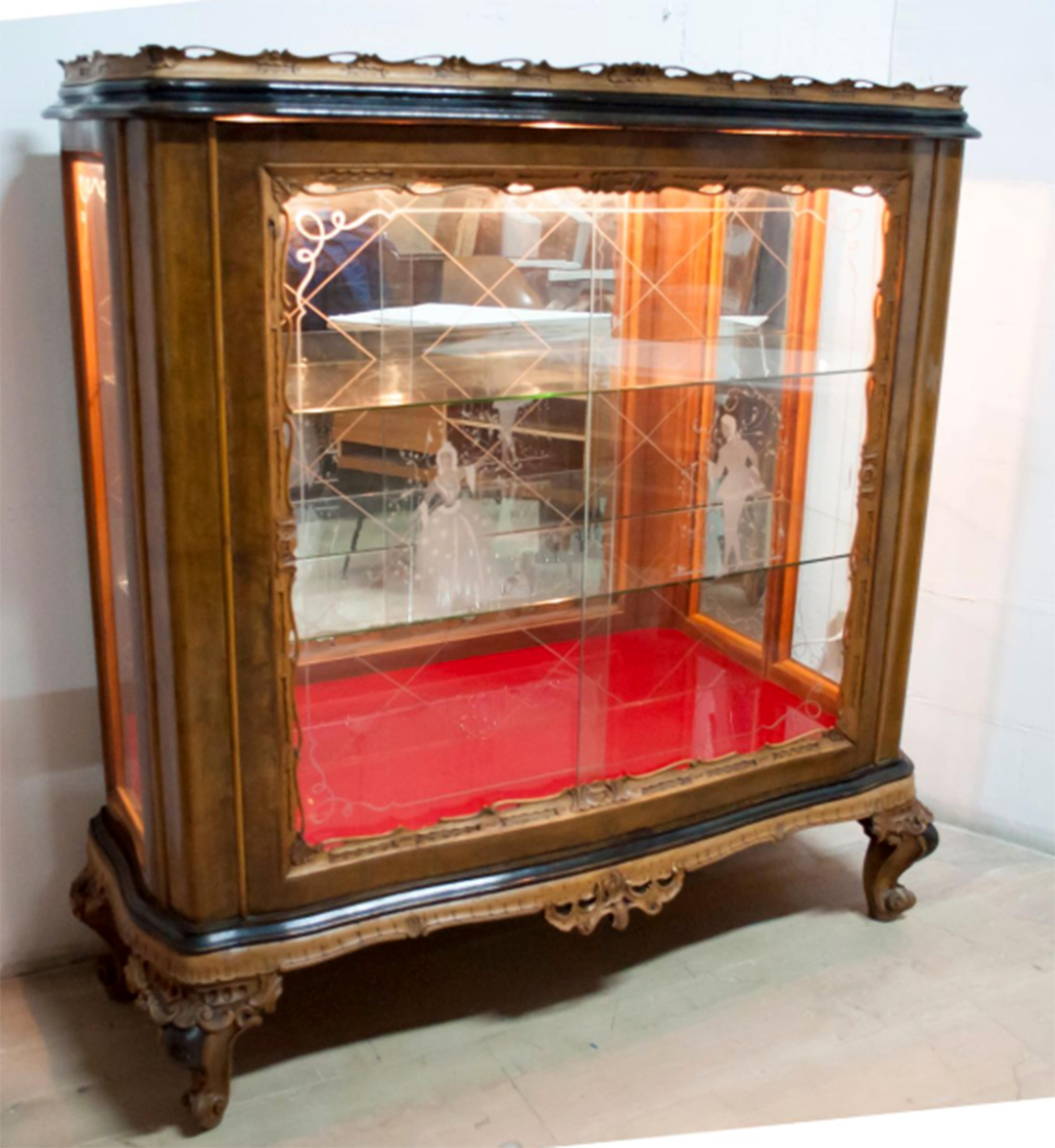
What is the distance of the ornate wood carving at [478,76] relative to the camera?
5.48ft

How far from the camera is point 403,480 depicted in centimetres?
216

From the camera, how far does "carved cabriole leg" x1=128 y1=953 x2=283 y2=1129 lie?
2002 mm

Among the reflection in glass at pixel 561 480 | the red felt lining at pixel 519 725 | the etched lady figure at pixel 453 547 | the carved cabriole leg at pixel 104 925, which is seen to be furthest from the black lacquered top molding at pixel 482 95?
the carved cabriole leg at pixel 104 925

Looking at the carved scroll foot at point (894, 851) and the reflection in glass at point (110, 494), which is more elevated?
the reflection in glass at point (110, 494)

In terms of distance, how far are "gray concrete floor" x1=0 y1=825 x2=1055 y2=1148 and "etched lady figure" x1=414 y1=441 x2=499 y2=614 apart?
697 millimetres

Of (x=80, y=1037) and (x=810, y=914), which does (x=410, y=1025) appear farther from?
(x=810, y=914)

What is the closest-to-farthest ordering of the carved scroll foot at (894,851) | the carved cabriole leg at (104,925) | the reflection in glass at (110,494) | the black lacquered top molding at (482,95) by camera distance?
the black lacquered top molding at (482,95), the reflection in glass at (110,494), the carved cabriole leg at (104,925), the carved scroll foot at (894,851)

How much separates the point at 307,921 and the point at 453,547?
2.05ft

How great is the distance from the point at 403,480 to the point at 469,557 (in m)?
0.19

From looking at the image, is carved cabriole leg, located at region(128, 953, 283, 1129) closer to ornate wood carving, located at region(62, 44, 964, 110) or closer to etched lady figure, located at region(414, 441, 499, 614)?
etched lady figure, located at region(414, 441, 499, 614)

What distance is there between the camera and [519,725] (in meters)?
2.40

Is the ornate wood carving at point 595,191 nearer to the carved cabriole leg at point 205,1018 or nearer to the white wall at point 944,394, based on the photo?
the carved cabriole leg at point 205,1018

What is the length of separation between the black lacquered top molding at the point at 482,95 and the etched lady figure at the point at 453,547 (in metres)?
0.56

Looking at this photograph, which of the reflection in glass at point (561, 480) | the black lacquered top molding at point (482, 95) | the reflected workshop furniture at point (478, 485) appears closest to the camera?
the black lacquered top molding at point (482, 95)
